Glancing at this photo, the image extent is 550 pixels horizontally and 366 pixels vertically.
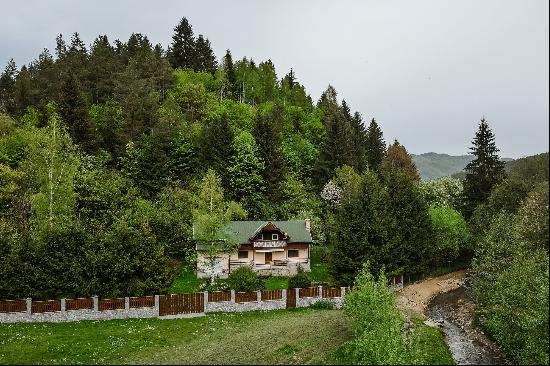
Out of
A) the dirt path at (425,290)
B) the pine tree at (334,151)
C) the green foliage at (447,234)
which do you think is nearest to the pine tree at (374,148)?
the pine tree at (334,151)

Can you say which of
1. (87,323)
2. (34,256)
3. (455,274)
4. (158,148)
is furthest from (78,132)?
(455,274)

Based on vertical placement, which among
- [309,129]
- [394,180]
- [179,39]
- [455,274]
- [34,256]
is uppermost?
[179,39]

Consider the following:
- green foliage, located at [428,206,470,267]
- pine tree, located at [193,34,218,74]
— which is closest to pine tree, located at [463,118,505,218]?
green foliage, located at [428,206,470,267]

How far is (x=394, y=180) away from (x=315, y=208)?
14.7 meters

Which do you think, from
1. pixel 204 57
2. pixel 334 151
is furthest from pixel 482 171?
pixel 204 57

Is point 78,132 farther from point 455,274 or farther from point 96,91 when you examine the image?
point 455,274

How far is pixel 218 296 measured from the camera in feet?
121

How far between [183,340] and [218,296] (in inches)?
381

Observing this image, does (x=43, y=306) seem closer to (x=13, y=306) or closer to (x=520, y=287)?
(x=13, y=306)

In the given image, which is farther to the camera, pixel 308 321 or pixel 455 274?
pixel 455 274

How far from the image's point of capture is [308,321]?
102ft

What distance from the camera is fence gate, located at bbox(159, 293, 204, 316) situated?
114 ft

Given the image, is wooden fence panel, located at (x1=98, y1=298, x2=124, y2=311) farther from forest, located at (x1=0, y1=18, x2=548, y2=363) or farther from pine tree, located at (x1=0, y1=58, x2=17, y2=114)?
pine tree, located at (x1=0, y1=58, x2=17, y2=114)

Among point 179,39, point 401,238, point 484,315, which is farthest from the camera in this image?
point 179,39
